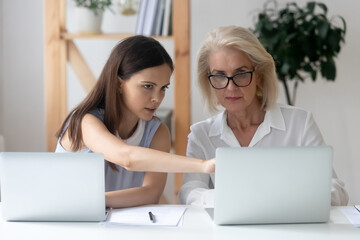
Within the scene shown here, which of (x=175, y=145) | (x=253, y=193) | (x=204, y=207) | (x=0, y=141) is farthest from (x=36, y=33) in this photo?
(x=253, y=193)

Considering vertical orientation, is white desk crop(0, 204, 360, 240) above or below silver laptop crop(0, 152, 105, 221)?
below

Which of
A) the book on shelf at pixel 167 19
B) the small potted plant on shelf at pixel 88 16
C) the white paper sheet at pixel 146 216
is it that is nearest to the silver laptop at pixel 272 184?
A: the white paper sheet at pixel 146 216

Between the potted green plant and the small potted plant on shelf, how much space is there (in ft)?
3.20

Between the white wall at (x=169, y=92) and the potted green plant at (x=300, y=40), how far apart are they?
0.37 m

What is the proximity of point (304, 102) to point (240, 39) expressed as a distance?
1953 millimetres

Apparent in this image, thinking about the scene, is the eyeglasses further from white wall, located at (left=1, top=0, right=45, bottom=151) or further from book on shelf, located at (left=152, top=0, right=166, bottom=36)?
white wall, located at (left=1, top=0, right=45, bottom=151)

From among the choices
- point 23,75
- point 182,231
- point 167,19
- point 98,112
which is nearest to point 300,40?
point 167,19

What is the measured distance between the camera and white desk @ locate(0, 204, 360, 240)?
4.56 ft

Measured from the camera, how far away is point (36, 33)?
3877 mm

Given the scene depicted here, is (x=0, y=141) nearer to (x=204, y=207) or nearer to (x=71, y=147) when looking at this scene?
(x=71, y=147)

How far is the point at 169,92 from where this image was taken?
382 centimetres

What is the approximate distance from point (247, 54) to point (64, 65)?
168 centimetres

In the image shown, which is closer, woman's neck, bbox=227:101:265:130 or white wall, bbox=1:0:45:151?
woman's neck, bbox=227:101:265:130

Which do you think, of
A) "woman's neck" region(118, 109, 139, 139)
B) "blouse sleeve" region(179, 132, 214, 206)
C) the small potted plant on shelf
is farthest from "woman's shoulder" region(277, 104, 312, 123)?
the small potted plant on shelf
